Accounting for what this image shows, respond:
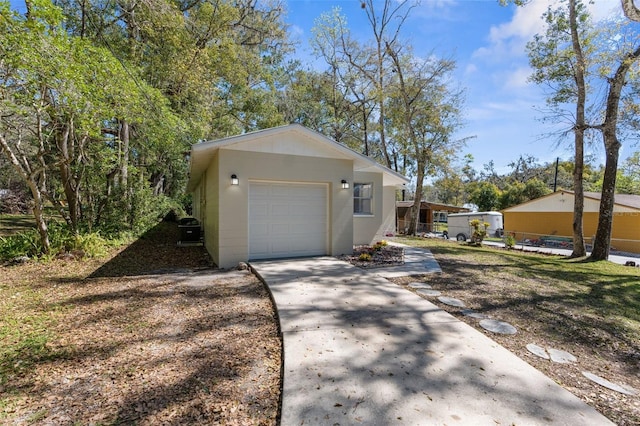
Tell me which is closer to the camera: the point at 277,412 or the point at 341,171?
the point at 277,412

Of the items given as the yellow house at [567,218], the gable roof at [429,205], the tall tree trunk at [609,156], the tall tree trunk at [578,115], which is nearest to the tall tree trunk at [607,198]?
the tall tree trunk at [609,156]

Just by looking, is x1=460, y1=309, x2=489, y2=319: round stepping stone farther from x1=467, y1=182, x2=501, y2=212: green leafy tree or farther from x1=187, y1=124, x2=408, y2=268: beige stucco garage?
x1=467, y1=182, x2=501, y2=212: green leafy tree

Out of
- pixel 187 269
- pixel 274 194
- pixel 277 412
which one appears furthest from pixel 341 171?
pixel 277 412

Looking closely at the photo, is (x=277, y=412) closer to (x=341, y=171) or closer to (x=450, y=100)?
(x=341, y=171)

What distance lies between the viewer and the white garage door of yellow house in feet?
24.5

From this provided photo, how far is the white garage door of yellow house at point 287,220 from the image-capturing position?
7.45m

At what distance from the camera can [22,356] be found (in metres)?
3.07

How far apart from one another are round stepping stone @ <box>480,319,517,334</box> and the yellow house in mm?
15972

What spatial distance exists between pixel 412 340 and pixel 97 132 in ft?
27.9

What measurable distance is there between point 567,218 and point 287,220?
21774mm

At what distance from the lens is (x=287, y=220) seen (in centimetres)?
781

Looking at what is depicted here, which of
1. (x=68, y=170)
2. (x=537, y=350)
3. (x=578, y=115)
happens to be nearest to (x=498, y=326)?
(x=537, y=350)

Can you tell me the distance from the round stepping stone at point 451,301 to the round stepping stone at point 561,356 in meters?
1.36

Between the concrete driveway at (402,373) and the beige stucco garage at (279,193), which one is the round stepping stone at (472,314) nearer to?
the concrete driveway at (402,373)
